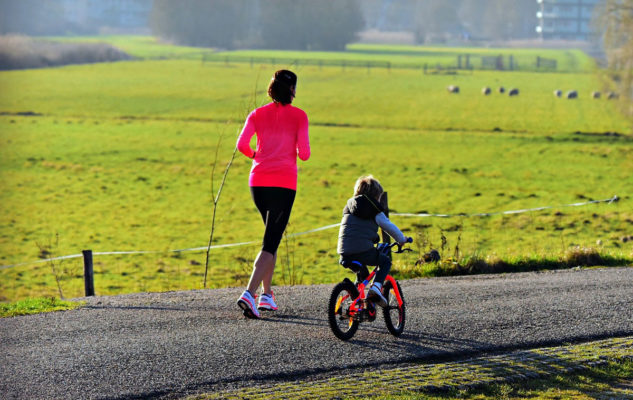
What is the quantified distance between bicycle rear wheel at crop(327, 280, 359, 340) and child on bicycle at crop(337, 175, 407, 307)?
0.55 ft

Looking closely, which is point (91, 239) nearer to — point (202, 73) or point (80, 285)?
point (80, 285)

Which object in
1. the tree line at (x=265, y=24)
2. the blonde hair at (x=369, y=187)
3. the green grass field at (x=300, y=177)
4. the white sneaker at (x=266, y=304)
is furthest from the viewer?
the tree line at (x=265, y=24)

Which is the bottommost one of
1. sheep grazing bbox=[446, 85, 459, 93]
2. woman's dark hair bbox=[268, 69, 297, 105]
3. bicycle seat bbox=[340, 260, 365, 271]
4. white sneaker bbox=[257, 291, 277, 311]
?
white sneaker bbox=[257, 291, 277, 311]

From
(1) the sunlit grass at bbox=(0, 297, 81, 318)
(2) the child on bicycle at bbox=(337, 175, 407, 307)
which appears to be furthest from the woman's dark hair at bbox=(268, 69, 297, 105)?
(1) the sunlit grass at bbox=(0, 297, 81, 318)

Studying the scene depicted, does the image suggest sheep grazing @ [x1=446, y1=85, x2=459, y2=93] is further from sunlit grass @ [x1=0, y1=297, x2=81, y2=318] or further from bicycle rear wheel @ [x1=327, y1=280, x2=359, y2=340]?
bicycle rear wheel @ [x1=327, y1=280, x2=359, y2=340]

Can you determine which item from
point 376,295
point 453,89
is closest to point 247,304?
point 376,295

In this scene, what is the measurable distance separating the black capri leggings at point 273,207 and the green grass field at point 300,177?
2.37 meters

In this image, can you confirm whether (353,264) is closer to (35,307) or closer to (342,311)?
(342,311)

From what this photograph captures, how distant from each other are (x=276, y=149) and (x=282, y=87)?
56 centimetres

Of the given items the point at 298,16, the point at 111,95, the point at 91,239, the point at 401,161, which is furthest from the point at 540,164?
the point at 298,16

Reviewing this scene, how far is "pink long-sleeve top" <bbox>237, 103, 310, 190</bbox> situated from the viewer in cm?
767

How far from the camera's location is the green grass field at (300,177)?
1903 cm

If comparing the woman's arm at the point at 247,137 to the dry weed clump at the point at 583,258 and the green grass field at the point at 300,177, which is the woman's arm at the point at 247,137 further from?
the dry weed clump at the point at 583,258

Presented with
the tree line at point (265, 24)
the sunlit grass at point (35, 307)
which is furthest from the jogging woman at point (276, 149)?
the tree line at point (265, 24)
